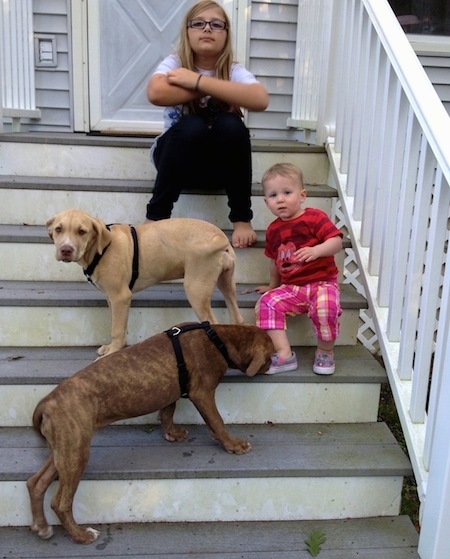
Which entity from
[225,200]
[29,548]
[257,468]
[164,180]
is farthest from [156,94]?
[29,548]

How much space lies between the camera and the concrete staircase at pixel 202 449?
2.09m

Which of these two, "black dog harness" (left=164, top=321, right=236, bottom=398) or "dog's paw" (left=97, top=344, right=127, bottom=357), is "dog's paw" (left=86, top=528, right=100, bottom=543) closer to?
"black dog harness" (left=164, top=321, right=236, bottom=398)

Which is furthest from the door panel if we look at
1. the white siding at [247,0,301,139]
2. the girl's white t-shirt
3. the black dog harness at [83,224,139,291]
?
the black dog harness at [83,224,139,291]

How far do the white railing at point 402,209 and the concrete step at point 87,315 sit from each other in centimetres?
36

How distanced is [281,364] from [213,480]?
0.58m

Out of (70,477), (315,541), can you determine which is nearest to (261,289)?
(315,541)

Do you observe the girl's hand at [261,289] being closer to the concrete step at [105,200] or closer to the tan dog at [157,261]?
the tan dog at [157,261]

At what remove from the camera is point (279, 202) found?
2611 mm

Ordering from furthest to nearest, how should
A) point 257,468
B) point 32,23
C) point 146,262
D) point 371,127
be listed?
point 32,23 → point 371,127 → point 146,262 → point 257,468

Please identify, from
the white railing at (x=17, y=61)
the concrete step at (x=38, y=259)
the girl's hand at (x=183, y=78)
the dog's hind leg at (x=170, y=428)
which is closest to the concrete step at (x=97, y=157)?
the concrete step at (x=38, y=259)

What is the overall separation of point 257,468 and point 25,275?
5.20 ft

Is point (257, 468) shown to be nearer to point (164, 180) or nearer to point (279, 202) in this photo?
point (279, 202)

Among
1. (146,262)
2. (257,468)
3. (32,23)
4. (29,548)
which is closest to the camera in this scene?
(29,548)

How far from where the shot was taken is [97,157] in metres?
3.50
